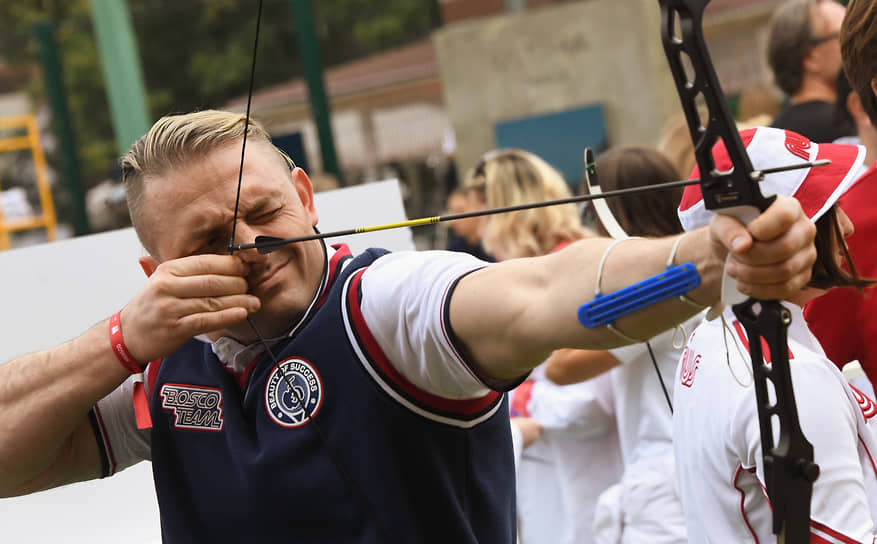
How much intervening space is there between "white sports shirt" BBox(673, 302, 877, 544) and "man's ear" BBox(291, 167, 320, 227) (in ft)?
2.56

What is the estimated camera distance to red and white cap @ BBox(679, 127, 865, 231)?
5.73 ft

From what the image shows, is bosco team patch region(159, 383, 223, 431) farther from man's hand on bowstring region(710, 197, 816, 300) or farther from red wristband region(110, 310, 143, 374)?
man's hand on bowstring region(710, 197, 816, 300)

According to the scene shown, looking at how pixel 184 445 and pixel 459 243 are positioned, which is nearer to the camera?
pixel 184 445

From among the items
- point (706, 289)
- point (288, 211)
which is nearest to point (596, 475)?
point (288, 211)

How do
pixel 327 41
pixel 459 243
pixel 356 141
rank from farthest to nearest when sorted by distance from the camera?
pixel 327 41 < pixel 356 141 < pixel 459 243

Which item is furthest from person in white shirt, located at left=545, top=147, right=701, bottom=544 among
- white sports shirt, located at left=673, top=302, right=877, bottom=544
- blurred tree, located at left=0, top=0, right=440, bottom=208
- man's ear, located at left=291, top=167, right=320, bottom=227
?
blurred tree, located at left=0, top=0, right=440, bottom=208

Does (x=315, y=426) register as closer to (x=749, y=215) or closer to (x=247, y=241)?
(x=247, y=241)

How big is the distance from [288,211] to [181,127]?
0.24 meters

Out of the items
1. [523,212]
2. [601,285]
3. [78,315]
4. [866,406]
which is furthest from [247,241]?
[523,212]

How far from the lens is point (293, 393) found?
1.73 metres

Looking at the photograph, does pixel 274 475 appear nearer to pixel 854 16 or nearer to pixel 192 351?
pixel 192 351

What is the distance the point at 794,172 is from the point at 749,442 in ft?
1.55

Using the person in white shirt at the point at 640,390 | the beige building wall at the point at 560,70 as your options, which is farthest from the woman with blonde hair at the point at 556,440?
the beige building wall at the point at 560,70

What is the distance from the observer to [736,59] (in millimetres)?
15273
